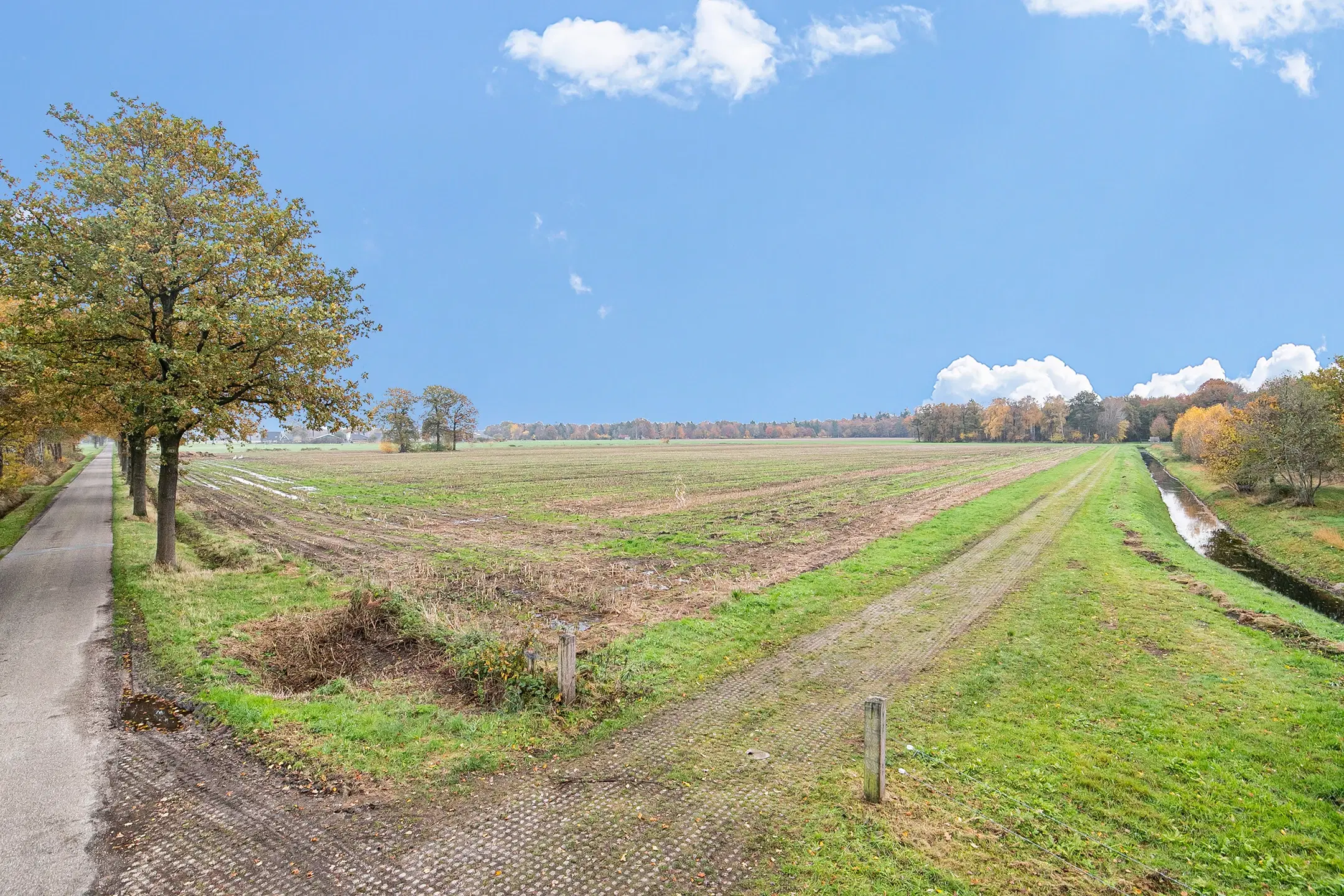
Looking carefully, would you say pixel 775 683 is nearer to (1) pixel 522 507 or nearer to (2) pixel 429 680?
(2) pixel 429 680

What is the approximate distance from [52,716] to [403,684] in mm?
4918

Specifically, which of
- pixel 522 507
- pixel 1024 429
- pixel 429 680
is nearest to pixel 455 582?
pixel 429 680

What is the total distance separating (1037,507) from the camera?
31.2 m

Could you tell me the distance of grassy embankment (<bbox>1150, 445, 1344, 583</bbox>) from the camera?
22.2 meters

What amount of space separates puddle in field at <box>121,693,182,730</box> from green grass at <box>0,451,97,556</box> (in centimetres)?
1729

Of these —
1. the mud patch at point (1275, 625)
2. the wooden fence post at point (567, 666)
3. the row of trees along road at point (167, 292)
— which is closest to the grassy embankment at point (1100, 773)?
the mud patch at point (1275, 625)

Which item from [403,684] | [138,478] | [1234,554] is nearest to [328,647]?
[403,684]

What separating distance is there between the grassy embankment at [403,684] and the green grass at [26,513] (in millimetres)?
7313

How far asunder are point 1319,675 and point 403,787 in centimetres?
1609

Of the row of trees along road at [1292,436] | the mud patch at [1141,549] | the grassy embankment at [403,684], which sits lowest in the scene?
the grassy embankment at [403,684]

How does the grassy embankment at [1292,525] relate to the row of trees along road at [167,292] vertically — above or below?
below

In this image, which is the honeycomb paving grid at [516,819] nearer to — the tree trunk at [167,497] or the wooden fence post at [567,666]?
the wooden fence post at [567,666]

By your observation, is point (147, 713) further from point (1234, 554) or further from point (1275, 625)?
point (1234, 554)

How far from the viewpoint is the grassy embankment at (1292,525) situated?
72.8ft
